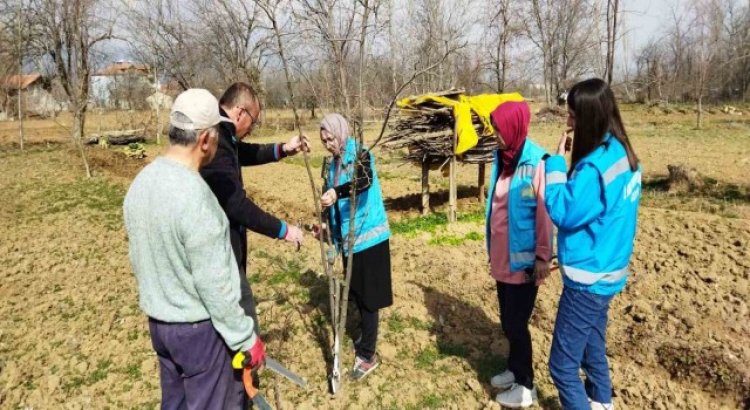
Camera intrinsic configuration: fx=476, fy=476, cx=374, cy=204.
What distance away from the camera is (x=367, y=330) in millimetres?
3154

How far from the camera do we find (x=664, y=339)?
11.5 ft

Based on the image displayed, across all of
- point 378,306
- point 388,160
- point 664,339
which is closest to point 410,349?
point 378,306

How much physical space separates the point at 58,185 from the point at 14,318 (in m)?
8.13

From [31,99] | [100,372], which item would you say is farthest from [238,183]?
[31,99]

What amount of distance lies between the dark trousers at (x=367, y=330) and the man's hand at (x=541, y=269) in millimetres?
1053

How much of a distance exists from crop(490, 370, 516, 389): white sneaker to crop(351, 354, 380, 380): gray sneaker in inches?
31.9

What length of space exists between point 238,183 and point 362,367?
1574mm

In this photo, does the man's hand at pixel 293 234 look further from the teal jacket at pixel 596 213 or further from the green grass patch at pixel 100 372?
the green grass patch at pixel 100 372

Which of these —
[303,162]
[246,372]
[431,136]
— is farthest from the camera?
[303,162]

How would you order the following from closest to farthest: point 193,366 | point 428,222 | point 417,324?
point 193,366
point 417,324
point 428,222

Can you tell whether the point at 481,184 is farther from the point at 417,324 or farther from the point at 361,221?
the point at 361,221

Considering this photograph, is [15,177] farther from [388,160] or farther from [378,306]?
[378,306]

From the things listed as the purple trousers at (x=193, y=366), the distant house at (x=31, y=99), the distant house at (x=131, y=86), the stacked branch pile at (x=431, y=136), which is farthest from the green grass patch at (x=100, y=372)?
the distant house at (x=31, y=99)

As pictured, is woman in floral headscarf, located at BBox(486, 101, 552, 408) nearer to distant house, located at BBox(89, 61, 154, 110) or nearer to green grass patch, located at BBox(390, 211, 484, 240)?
green grass patch, located at BBox(390, 211, 484, 240)
